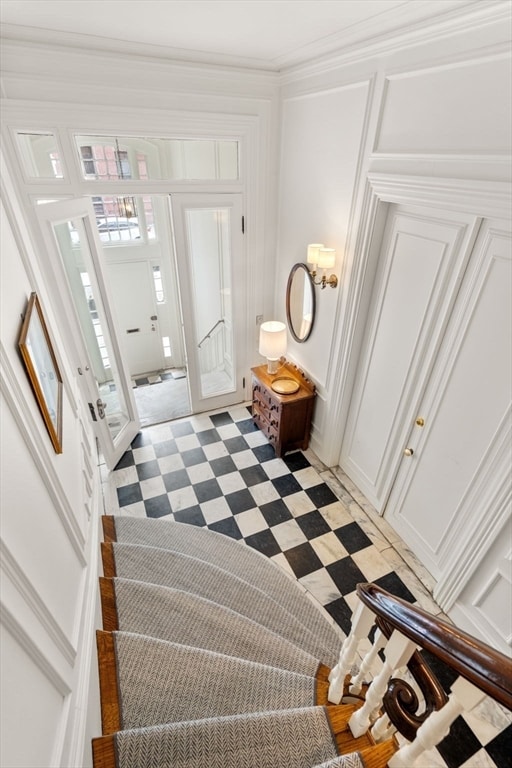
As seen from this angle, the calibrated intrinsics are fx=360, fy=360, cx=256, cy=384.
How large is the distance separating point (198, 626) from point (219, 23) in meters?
2.98

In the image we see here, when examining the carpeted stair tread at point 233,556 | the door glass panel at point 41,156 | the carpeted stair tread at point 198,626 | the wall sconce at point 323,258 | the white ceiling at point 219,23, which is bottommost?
the carpeted stair tread at point 233,556

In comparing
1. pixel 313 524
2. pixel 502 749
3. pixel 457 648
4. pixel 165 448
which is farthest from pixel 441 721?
pixel 165 448

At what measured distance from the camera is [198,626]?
5.42 feet

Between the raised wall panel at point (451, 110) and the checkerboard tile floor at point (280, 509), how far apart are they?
8.03ft

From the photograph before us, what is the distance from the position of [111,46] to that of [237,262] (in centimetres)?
163

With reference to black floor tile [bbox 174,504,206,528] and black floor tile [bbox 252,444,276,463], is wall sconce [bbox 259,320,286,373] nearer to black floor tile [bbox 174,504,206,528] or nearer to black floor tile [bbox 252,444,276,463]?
black floor tile [bbox 252,444,276,463]

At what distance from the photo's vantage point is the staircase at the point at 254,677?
0.81m

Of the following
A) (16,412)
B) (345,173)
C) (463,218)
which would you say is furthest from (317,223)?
(16,412)

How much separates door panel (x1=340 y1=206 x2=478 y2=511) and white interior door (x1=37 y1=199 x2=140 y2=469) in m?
2.05

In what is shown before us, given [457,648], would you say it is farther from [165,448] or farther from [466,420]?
[165,448]

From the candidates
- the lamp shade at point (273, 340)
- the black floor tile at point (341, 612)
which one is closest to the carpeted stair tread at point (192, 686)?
the black floor tile at point (341, 612)

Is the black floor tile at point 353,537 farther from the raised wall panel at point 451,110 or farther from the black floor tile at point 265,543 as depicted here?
the raised wall panel at point 451,110

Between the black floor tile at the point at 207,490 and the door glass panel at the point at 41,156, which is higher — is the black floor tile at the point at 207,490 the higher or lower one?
the lower one

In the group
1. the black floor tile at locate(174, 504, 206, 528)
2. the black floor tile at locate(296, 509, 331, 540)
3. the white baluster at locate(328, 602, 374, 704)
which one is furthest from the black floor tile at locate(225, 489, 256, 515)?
the white baluster at locate(328, 602, 374, 704)
